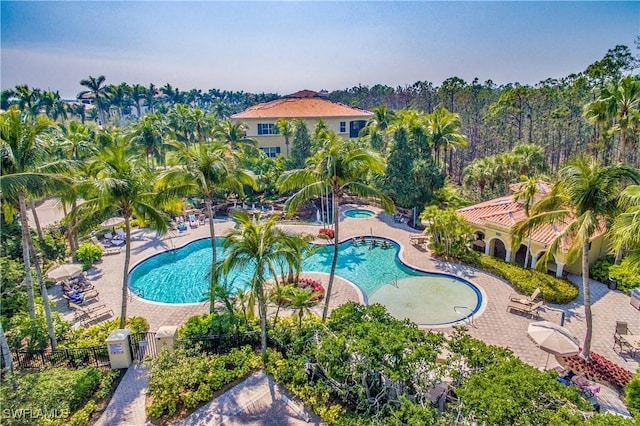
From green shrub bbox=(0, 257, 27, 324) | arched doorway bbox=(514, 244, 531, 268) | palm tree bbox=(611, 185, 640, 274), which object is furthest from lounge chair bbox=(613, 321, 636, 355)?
green shrub bbox=(0, 257, 27, 324)

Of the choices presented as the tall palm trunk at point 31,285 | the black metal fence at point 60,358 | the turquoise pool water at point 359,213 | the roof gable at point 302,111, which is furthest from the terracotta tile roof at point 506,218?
the roof gable at point 302,111

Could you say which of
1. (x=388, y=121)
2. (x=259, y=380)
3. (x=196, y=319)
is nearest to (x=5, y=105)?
(x=388, y=121)

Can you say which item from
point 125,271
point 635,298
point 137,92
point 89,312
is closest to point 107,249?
point 89,312

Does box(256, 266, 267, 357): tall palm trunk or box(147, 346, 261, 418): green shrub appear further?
box(256, 266, 267, 357): tall palm trunk

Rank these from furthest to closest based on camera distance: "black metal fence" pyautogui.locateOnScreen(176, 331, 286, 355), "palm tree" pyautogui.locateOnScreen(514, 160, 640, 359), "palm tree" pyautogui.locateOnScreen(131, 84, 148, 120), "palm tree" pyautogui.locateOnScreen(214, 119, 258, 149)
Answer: "palm tree" pyautogui.locateOnScreen(131, 84, 148, 120), "palm tree" pyautogui.locateOnScreen(214, 119, 258, 149), "black metal fence" pyautogui.locateOnScreen(176, 331, 286, 355), "palm tree" pyautogui.locateOnScreen(514, 160, 640, 359)

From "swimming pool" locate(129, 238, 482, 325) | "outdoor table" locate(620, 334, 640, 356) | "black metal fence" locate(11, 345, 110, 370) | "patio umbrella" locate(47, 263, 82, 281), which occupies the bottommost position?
"swimming pool" locate(129, 238, 482, 325)

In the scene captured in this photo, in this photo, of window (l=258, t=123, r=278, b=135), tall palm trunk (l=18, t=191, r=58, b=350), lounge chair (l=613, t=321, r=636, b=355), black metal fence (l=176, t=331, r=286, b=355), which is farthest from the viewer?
window (l=258, t=123, r=278, b=135)

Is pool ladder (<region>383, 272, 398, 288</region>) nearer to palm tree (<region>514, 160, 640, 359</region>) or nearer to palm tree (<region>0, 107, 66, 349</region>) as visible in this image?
palm tree (<region>514, 160, 640, 359</region>)
